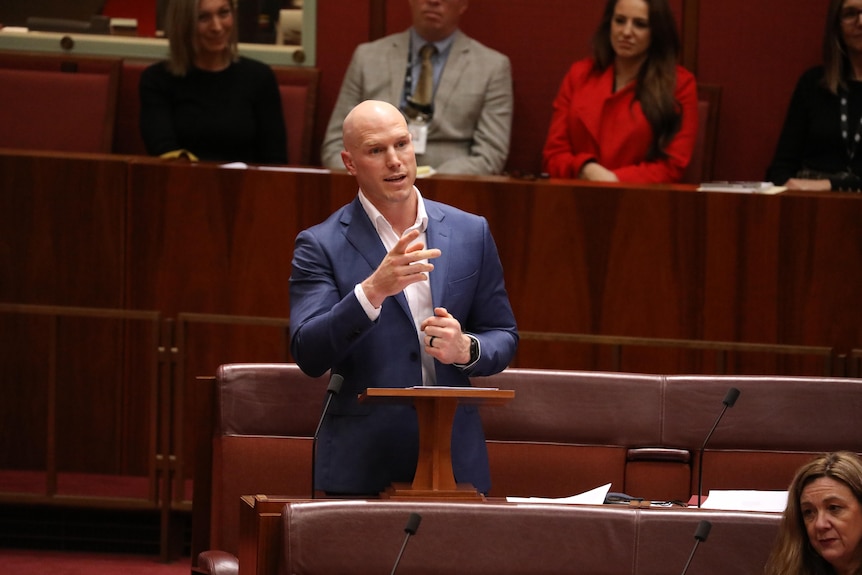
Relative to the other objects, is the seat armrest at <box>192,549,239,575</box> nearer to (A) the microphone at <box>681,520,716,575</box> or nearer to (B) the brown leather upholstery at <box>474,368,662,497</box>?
(B) the brown leather upholstery at <box>474,368,662,497</box>

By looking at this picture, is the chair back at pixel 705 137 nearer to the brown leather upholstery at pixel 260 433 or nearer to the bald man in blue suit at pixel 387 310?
the brown leather upholstery at pixel 260 433

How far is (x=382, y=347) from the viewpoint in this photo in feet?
9.51

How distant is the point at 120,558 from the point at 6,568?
1.13 ft

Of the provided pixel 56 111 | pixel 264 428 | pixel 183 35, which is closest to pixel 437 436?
pixel 264 428

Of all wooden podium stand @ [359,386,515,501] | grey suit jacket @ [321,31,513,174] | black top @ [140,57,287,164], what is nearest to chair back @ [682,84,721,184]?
grey suit jacket @ [321,31,513,174]

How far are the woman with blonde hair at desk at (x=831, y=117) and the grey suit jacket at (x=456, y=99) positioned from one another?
1044 millimetres

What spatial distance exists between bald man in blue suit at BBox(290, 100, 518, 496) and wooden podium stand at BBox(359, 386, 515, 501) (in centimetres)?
14

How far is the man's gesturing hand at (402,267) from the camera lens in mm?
2660

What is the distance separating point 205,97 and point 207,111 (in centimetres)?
6

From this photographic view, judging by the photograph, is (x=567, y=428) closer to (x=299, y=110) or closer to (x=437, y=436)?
(x=437, y=436)

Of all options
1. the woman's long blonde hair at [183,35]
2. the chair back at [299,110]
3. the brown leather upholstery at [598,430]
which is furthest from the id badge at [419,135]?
the brown leather upholstery at [598,430]

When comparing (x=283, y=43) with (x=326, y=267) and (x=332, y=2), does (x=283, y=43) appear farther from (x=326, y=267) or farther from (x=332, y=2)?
(x=326, y=267)

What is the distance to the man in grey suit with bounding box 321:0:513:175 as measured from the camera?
542cm

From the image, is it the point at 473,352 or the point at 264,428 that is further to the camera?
the point at 264,428
